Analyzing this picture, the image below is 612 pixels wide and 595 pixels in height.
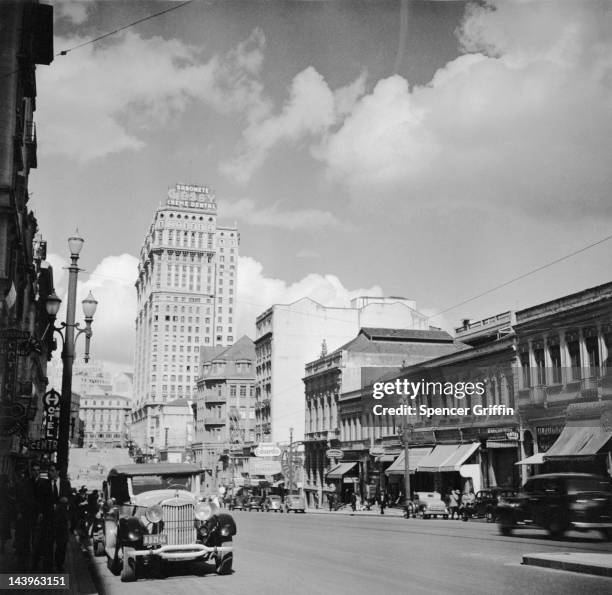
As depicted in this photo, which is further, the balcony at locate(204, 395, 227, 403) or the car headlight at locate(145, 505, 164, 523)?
the balcony at locate(204, 395, 227, 403)

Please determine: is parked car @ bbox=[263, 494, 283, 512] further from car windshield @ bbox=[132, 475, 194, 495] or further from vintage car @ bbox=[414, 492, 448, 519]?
car windshield @ bbox=[132, 475, 194, 495]

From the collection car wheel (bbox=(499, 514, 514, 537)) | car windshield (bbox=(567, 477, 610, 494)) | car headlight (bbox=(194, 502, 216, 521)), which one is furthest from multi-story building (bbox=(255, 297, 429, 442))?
car headlight (bbox=(194, 502, 216, 521))

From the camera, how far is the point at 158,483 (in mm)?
17578

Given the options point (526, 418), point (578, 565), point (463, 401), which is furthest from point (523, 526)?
point (463, 401)

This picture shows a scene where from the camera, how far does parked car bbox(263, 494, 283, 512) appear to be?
188 ft

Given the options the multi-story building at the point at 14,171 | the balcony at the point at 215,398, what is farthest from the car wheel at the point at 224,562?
the balcony at the point at 215,398

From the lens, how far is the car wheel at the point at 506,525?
23766 millimetres

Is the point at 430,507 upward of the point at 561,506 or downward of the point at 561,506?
downward

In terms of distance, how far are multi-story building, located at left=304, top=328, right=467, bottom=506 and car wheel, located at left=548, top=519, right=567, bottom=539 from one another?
126 feet

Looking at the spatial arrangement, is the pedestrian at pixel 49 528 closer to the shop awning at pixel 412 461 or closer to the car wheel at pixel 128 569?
the car wheel at pixel 128 569

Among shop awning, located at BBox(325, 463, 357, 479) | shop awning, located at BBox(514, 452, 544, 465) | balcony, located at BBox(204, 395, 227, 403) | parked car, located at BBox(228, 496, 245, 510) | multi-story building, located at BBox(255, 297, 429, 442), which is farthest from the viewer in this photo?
balcony, located at BBox(204, 395, 227, 403)

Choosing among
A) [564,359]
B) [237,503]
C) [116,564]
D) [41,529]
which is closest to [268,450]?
[237,503]

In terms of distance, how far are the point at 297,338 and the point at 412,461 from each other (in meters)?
34.0

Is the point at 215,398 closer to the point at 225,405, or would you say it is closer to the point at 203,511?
the point at 225,405
